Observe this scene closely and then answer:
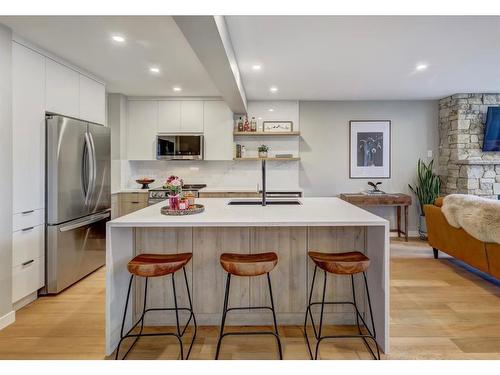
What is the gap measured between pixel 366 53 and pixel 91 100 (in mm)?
3226

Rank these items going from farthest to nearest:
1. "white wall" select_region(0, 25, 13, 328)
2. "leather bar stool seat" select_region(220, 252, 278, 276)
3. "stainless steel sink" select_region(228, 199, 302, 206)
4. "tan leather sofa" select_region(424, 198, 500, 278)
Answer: "tan leather sofa" select_region(424, 198, 500, 278) < "stainless steel sink" select_region(228, 199, 302, 206) < "white wall" select_region(0, 25, 13, 328) < "leather bar stool seat" select_region(220, 252, 278, 276)

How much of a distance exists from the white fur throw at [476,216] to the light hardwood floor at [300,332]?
57 cm

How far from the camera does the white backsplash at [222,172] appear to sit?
537 cm

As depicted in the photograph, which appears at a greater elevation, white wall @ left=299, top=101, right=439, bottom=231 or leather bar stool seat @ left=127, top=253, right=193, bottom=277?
white wall @ left=299, top=101, right=439, bottom=231

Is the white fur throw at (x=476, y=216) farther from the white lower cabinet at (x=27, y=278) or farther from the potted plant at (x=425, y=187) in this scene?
the white lower cabinet at (x=27, y=278)

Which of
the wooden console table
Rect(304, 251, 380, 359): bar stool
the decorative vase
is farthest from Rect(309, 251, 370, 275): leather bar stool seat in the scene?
the wooden console table

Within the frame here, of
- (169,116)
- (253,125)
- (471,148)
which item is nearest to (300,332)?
(253,125)

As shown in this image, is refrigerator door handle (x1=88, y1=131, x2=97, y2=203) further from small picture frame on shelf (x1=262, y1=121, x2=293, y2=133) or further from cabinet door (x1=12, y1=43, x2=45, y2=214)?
small picture frame on shelf (x1=262, y1=121, x2=293, y2=133)

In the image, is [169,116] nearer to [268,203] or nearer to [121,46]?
[121,46]

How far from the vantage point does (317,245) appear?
93.6 inches

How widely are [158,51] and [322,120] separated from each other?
10.6 feet

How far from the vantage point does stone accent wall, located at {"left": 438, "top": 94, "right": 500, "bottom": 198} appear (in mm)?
4816

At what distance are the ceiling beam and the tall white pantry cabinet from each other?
63.2 inches

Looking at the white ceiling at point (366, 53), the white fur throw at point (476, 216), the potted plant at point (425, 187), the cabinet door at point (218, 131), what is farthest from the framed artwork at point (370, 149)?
the cabinet door at point (218, 131)
